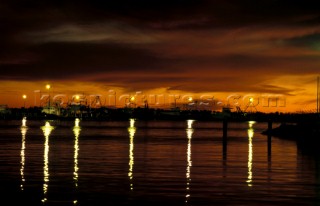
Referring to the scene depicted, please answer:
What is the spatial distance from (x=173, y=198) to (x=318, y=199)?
196 inches

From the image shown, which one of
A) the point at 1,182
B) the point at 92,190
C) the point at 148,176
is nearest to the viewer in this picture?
the point at 92,190

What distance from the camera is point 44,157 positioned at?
38188mm

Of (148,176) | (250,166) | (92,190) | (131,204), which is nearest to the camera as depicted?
(131,204)

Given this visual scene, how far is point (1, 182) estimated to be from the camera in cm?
2388

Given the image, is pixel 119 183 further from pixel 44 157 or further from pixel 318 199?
pixel 44 157

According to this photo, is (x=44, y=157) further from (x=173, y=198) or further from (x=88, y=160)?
(x=173, y=198)

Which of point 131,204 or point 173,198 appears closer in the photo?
point 131,204

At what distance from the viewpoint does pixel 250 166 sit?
32.7 metres

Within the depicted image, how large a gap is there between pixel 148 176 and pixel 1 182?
6.55 meters

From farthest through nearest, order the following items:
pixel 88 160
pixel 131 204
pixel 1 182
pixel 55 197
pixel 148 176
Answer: pixel 88 160 → pixel 148 176 → pixel 1 182 → pixel 55 197 → pixel 131 204

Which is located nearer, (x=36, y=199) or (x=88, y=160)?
(x=36, y=199)

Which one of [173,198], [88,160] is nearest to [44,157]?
[88,160]

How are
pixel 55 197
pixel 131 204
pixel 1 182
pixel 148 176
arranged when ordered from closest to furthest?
pixel 131 204, pixel 55 197, pixel 1 182, pixel 148 176

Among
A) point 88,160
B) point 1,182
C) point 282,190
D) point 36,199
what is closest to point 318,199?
point 282,190
